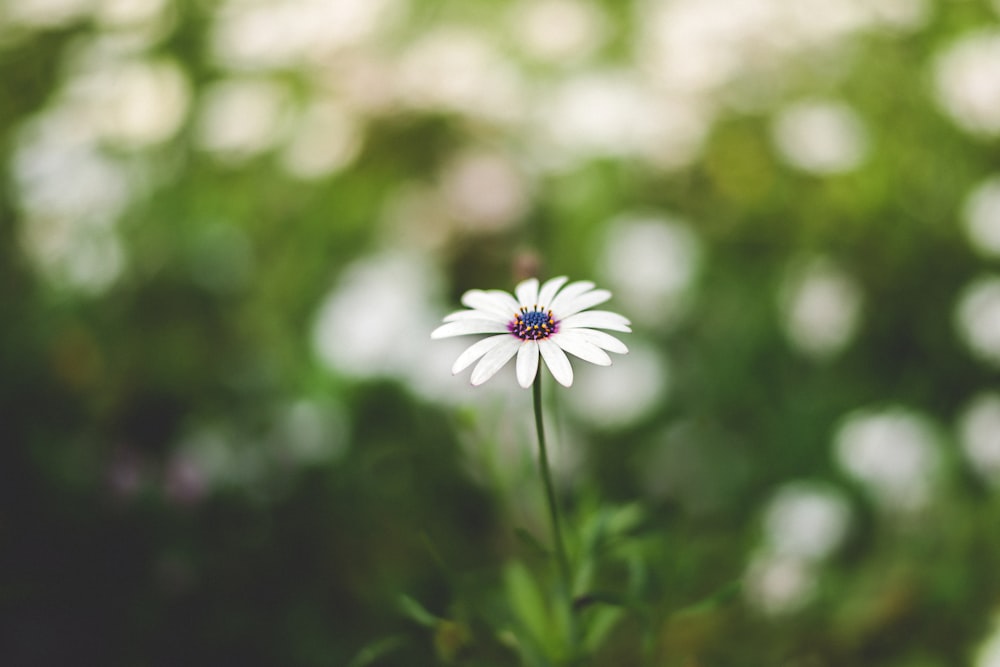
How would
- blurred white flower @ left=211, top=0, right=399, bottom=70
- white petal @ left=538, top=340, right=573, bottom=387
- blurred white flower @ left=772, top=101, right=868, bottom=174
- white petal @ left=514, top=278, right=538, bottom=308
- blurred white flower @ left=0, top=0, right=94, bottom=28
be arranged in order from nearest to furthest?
white petal @ left=538, top=340, right=573, bottom=387
white petal @ left=514, top=278, right=538, bottom=308
blurred white flower @ left=772, top=101, right=868, bottom=174
blurred white flower @ left=211, top=0, right=399, bottom=70
blurred white flower @ left=0, top=0, right=94, bottom=28

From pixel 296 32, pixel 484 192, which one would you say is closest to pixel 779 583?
pixel 484 192

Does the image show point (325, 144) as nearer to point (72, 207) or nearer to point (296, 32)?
point (296, 32)

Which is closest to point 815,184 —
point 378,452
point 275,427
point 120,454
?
point 378,452

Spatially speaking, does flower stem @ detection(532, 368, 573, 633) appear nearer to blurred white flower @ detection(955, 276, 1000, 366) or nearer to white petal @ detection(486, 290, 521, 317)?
white petal @ detection(486, 290, 521, 317)

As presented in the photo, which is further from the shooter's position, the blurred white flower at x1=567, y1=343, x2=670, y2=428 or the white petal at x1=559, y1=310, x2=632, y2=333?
the blurred white flower at x1=567, y1=343, x2=670, y2=428

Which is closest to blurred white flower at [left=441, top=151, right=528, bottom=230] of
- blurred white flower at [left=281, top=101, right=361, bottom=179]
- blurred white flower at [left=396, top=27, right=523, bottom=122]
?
blurred white flower at [left=396, top=27, right=523, bottom=122]

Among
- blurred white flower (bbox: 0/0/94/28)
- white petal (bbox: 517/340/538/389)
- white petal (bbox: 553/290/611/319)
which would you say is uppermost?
blurred white flower (bbox: 0/0/94/28)
